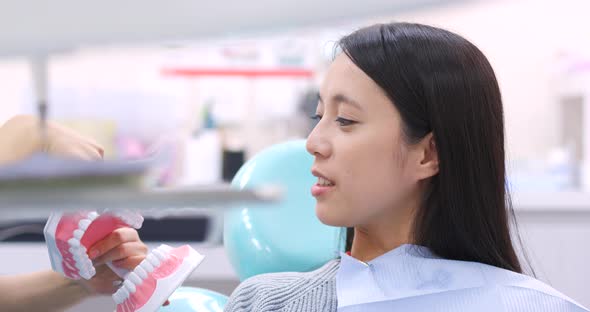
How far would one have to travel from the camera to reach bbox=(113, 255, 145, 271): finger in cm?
83

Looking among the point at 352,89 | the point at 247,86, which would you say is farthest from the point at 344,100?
the point at 247,86

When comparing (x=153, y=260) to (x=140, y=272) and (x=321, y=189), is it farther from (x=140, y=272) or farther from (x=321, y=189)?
(x=321, y=189)

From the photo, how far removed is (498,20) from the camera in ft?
9.27

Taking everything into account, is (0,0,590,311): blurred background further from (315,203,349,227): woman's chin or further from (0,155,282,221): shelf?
(315,203,349,227): woman's chin

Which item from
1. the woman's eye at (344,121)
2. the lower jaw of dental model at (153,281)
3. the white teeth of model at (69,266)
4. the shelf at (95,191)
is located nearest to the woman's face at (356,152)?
the woman's eye at (344,121)

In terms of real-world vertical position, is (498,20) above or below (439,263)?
above

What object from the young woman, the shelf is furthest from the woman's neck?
the shelf

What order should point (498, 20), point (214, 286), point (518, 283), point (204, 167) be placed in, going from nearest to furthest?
point (518, 283)
point (214, 286)
point (204, 167)
point (498, 20)

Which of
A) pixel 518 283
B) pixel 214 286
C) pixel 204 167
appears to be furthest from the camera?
pixel 204 167

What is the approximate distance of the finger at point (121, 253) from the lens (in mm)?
803

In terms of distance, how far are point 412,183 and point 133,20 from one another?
50 cm

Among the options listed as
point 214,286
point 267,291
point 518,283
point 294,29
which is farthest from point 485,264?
point 214,286

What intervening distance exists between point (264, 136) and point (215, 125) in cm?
22

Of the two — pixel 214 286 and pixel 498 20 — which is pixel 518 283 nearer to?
pixel 214 286
